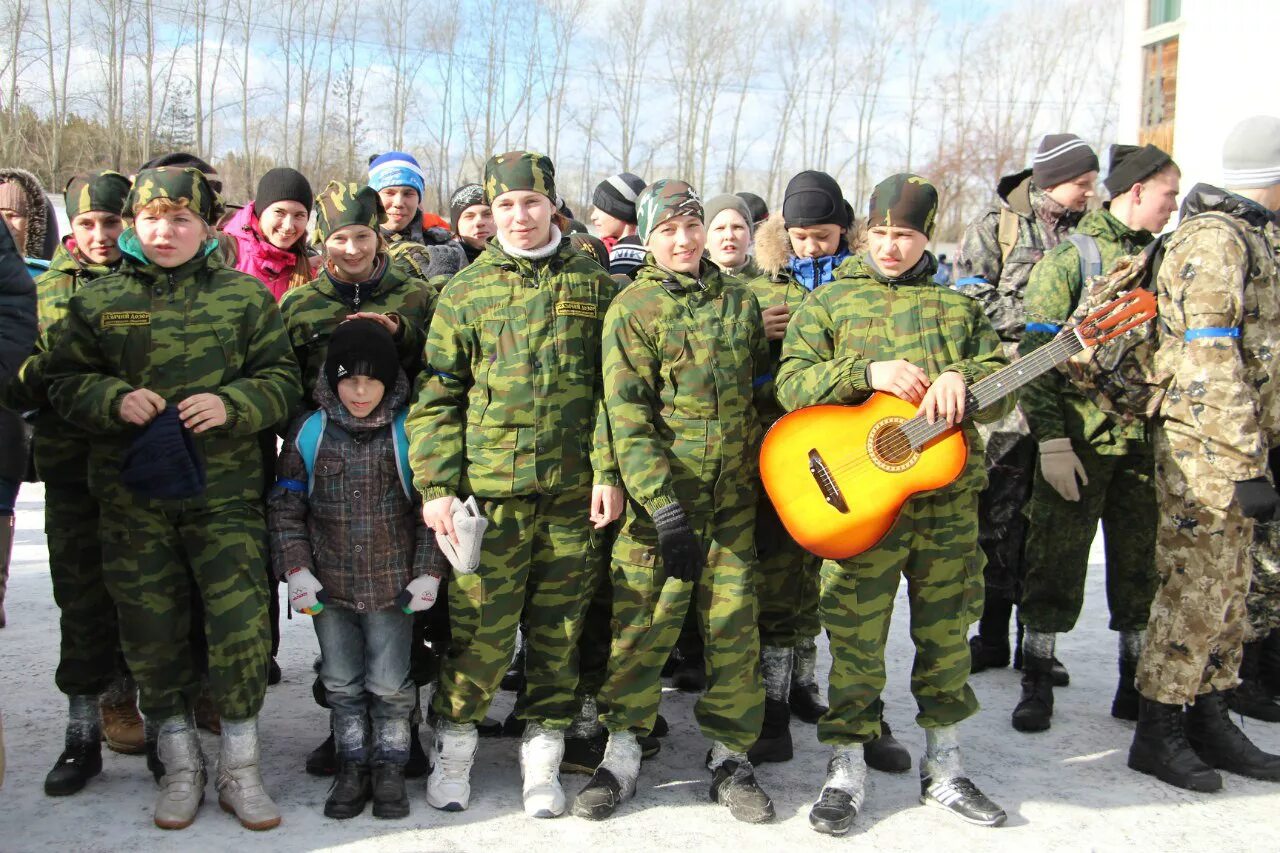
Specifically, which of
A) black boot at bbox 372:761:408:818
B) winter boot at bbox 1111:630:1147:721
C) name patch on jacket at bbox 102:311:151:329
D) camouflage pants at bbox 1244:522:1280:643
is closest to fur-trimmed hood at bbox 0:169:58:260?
name patch on jacket at bbox 102:311:151:329

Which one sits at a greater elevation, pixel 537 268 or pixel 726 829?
pixel 537 268

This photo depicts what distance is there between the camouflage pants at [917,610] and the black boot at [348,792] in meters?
1.66

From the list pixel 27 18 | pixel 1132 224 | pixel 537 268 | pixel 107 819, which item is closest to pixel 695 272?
pixel 537 268

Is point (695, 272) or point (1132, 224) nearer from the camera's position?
point (695, 272)

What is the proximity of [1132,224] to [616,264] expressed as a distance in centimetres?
243

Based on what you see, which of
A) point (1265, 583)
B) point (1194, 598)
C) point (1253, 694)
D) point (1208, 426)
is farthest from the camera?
point (1253, 694)

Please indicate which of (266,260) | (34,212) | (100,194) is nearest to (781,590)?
(266,260)

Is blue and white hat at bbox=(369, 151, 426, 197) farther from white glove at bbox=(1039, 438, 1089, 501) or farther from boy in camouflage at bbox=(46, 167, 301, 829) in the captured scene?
white glove at bbox=(1039, 438, 1089, 501)

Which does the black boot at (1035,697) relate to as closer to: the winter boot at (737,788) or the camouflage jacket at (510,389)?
the winter boot at (737,788)

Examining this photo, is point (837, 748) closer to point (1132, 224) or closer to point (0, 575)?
point (1132, 224)

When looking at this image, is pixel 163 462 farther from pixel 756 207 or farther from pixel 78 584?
pixel 756 207

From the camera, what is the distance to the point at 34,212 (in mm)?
4500

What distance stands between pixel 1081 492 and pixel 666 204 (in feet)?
7.62

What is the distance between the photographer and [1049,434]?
4.53 m
